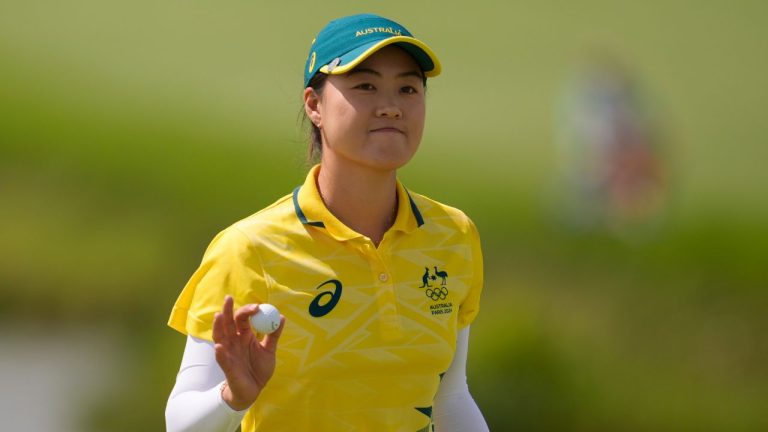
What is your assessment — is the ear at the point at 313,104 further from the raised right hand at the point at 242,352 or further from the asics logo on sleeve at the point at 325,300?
the raised right hand at the point at 242,352

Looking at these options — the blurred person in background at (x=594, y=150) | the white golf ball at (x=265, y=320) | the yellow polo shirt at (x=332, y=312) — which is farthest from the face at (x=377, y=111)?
the blurred person in background at (x=594, y=150)

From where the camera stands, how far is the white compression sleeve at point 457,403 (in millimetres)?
2170

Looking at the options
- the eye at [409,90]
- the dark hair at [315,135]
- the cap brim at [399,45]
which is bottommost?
the dark hair at [315,135]

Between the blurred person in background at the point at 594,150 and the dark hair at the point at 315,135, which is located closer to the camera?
the dark hair at the point at 315,135

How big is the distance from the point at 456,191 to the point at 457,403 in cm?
112

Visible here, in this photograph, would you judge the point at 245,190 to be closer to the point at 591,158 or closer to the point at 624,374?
the point at 591,158

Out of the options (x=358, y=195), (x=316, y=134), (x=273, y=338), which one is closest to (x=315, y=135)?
(x=316, y=134)

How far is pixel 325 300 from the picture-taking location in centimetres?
194

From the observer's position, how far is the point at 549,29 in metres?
3.29

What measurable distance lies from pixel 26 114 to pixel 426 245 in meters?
1.46

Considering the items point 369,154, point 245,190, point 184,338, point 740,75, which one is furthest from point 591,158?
point 369,154

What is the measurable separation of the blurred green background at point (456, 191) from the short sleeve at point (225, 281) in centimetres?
112

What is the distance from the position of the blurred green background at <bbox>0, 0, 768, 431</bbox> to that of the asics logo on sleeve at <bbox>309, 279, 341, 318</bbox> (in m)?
1.12

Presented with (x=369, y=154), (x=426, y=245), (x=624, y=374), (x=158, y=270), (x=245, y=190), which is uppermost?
(x=369, y=154)
